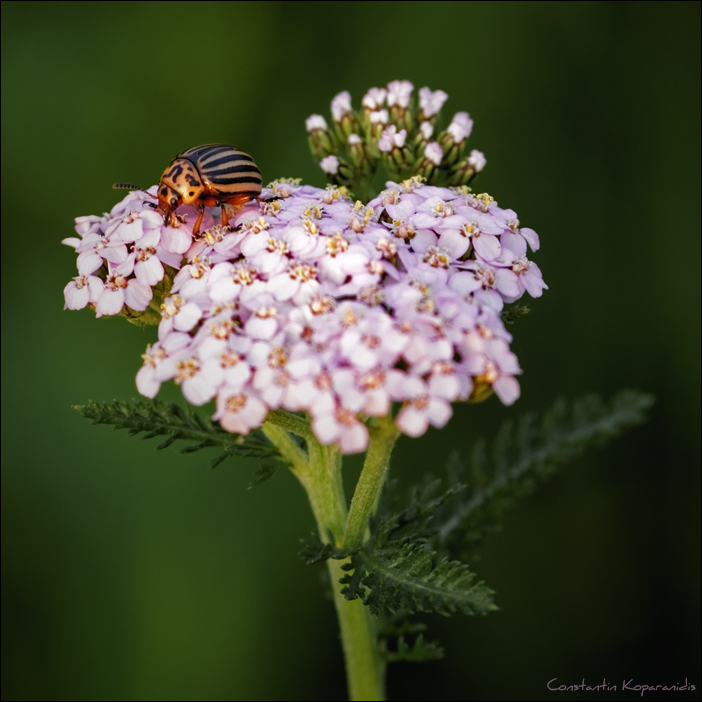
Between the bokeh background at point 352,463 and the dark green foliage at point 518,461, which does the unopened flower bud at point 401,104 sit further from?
the dark green foliage at point 518,461

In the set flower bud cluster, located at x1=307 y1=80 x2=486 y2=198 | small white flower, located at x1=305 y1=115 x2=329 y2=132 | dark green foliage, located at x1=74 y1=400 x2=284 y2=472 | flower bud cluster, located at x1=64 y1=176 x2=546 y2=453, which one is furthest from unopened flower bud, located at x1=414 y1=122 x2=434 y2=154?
dark green foliage, located at x1=74 y1=400 x2=284 y2=472

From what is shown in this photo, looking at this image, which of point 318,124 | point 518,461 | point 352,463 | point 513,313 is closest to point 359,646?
point 518,461

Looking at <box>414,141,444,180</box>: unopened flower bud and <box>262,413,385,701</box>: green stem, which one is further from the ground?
<box>414,141,444,180</box>: unopened flower bud

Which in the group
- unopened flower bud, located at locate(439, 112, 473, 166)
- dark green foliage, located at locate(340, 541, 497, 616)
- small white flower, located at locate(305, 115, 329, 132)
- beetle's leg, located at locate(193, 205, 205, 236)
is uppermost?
small white flower, located at locate(305, 115, 329, 132)

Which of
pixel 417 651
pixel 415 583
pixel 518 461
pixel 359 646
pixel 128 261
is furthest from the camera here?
pixel 518 461

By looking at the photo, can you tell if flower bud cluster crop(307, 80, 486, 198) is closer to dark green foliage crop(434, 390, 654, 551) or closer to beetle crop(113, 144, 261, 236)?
beetle crop(113, 144, 261, 236)

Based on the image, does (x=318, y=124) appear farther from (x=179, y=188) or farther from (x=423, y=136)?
(x=179, y=188)

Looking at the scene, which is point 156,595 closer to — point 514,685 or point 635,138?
point 514,685

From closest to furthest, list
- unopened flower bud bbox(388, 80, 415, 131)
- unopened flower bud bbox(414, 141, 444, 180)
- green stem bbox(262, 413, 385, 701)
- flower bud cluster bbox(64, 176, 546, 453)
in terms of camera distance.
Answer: flower bud cluster bbox(64, 176, 546, 453), green stem bbox(262, 413, 385, 701), unopened flower bud bbox(414, 141, 444, 180), unopened flower bud bbox(388, 80, 415, 131)
